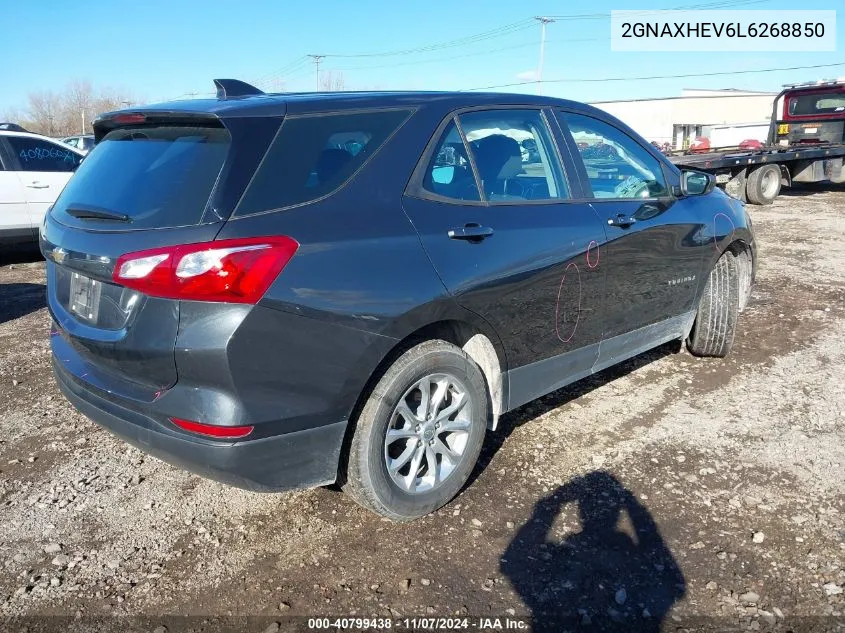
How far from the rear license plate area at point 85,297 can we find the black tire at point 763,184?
14178mm

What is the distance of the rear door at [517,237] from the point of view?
2.83 m

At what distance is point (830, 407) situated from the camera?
Answer: 13.2 feet

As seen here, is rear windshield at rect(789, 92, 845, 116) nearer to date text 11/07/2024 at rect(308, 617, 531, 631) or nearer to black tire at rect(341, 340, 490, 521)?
black tire at rect(341, 340, 490, 521)

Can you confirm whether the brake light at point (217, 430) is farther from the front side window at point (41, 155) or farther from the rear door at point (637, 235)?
the front side window at point (41, 155)

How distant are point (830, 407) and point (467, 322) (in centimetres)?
252

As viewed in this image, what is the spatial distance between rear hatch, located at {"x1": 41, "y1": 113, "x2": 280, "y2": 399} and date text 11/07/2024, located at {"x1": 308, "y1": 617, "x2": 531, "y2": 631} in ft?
3.27

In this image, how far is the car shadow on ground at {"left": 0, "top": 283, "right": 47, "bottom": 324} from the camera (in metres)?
6.35

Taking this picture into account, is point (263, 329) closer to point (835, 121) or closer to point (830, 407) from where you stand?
point (830, 407)

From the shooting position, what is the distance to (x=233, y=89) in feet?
9.85

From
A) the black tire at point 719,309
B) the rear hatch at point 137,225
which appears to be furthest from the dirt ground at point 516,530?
the rear hatch at point 137,225

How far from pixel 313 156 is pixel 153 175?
0.60 metres

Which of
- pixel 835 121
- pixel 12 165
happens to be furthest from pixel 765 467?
pixel 835 121

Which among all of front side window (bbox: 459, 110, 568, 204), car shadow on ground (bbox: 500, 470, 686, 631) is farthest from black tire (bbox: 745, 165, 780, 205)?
car shadow on ground (bbox: 500, 470, 686, 631)

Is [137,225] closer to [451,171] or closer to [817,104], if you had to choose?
A: [451,171]
